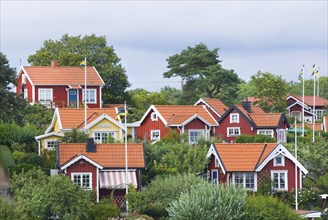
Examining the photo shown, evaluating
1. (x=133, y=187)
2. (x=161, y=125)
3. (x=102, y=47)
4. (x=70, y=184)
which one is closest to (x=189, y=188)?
(x=133, y=187)

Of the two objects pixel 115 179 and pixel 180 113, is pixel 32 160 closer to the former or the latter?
pixel 115 179

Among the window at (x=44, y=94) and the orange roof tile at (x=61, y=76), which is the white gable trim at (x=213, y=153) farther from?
the window at (x=44, y=94)

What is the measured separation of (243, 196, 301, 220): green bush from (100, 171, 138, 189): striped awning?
6682 mm

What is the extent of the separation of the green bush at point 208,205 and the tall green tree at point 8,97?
35.8 feet

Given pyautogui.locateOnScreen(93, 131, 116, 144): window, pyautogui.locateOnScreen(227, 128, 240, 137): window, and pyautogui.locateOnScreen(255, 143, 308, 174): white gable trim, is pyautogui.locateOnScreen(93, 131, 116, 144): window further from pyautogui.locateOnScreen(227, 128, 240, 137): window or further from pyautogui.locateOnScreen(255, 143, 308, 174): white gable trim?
pyautogui.locateOnScreen(227, 128, 240, 137): window

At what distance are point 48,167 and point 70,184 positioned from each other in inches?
256

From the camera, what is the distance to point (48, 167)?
57188mm

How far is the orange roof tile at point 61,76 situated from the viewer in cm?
8056

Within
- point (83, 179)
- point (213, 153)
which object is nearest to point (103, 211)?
point (83, 179)

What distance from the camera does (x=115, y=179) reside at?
56.6 meters

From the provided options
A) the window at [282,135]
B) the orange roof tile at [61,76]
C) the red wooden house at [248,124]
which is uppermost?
the orange roof tile at [61,76]

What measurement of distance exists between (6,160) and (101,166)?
513 cm

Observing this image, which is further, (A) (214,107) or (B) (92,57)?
(B) (92,57)

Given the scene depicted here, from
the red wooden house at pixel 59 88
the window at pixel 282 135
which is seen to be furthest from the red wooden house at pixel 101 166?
the red wooden house at pixel 59 88
